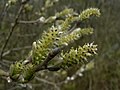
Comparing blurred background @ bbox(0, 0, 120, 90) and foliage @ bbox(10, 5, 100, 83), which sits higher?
blurred background @ bbox(0, 0, 120, 90)

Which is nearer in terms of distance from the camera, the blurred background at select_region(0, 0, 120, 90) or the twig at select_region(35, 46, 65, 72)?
the twig at select_region(35, 46, 65, 72)

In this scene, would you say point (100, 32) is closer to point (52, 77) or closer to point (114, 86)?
point (114, 86)

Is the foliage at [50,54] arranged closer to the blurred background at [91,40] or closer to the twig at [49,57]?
the twig at [49,57]

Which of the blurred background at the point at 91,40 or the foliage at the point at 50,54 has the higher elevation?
the blurred background at the point at 91,40

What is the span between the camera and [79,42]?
203 inches

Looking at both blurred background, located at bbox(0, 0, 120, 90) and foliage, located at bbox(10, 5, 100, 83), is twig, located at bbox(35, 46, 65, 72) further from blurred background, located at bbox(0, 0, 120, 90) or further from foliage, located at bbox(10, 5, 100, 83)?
blurred background, located at bbox(0, 0, 120, 90)

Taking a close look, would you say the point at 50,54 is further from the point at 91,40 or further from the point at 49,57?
the point at 91,40

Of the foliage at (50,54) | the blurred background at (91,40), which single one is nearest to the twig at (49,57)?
the foliage at (50,54)

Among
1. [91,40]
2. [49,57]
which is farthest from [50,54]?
[91,40]

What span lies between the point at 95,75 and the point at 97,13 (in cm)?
403

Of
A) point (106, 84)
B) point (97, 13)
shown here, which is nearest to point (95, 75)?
point (106, 84)

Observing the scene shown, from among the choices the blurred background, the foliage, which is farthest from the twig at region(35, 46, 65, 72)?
the blurred background

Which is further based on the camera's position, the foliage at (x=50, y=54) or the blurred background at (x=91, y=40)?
the blurred background at (x=91, y=40)

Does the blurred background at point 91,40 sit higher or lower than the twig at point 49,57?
higher
